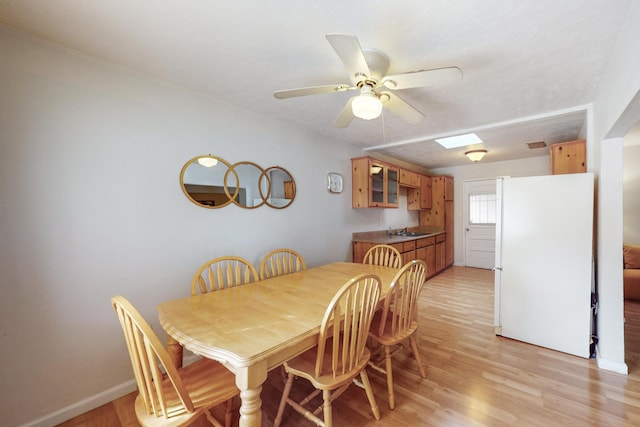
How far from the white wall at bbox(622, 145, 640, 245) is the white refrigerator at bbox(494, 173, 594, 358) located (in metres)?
3.01

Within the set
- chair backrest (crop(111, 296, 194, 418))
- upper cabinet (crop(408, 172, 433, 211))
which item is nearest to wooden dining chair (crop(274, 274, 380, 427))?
chair backrest (crop(111, 296, 194, 418))

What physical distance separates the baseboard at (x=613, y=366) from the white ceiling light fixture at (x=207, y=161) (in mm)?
3572

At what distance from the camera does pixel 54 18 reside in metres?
1.36

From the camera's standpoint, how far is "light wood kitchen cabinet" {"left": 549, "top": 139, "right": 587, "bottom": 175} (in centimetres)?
253

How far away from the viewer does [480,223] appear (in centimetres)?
546

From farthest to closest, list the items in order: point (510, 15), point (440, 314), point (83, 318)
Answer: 1. point (440, 314)
2. point (83, 318)
3. point (510, 15)

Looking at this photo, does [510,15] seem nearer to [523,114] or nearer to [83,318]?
[523,114]

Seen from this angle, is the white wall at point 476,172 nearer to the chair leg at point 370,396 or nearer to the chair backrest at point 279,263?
the chair backrest at point 279,263

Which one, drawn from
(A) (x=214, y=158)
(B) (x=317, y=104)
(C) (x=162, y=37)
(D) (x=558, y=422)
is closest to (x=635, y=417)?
(D) (x=558, y=422)

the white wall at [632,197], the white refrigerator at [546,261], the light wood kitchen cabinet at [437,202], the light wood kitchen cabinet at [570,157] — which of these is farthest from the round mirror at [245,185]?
the white wall at [632,197]

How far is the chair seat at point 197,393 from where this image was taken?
1.04m

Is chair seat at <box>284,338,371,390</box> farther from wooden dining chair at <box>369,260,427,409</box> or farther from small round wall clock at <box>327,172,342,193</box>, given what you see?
small round wall clock at <box>327,172,342,193</box>

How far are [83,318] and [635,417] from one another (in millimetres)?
3481

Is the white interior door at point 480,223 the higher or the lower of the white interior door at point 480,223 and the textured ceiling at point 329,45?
the lower
